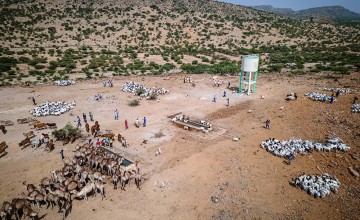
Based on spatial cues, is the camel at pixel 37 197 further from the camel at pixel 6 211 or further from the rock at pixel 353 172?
the rock at pixel 353 172

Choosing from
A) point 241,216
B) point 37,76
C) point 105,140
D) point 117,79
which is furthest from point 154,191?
point 37,76

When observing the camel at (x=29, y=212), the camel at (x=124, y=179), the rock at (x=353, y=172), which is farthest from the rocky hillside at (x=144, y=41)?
the camel at (x=29, y=212)

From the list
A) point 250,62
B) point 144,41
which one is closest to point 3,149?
point 250,62

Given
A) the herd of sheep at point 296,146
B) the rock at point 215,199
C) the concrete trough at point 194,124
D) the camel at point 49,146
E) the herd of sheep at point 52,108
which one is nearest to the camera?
the rock at point 215,199

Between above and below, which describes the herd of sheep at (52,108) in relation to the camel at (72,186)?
below

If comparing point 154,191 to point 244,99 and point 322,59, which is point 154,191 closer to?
point 244,99

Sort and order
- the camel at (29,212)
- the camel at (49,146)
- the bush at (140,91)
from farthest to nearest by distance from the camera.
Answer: the bush at (140,91)
the camel at (49,146)
the camel at (29,212)

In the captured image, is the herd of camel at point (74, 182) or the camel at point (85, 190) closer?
the herd of camel at point (74, 182)
